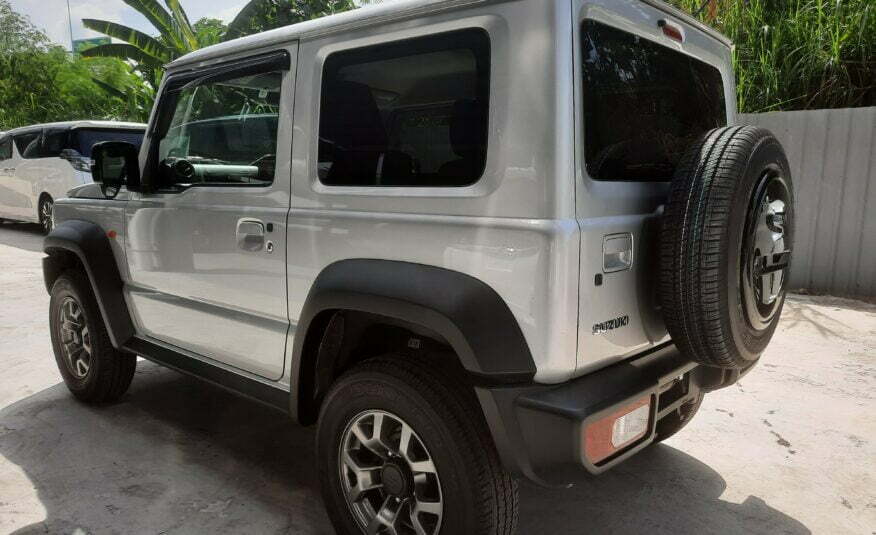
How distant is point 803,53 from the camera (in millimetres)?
6855

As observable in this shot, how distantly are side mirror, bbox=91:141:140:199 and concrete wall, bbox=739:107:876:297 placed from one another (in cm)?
578

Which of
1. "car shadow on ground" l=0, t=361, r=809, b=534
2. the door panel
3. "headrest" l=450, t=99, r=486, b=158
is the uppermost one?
"headrest" l=450, t=99, r=486, b=158

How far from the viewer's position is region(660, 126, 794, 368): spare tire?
1949mm

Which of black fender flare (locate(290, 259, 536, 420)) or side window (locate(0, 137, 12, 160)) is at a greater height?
side window (locate(0, 137, 12, 160))

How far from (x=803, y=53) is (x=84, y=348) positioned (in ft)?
23.6

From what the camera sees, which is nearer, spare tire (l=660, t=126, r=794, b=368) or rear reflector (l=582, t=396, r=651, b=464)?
rear reflector (l=582, t=396, r=651, b=464)

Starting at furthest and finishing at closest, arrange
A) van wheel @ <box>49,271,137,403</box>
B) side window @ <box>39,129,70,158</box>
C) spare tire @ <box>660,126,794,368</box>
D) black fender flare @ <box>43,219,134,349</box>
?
side window @ <box>39,129,70,158</box>, van wheel @ <box>49,271,137,403</box>, black fender flare @ <box>43,219,134,349</box>, spare tire @ <box>660,126,794,368</box>

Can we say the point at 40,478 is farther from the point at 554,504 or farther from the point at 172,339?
the point at 554,504

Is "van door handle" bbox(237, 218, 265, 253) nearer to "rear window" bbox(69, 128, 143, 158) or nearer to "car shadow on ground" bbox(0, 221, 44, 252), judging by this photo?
"rear window" bbox(69, 128, 143, 158)

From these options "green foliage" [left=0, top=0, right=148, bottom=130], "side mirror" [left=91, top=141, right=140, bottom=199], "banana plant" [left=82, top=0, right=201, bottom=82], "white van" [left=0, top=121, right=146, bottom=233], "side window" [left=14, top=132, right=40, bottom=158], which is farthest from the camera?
"green foliage" [left=0, top=0, right=148, bottom=130]

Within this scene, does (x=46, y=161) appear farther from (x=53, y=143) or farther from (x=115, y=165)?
(x=115, y=165)

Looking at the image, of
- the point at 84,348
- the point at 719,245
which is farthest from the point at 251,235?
the point at 84,348

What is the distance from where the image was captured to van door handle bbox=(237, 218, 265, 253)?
255 centimetres

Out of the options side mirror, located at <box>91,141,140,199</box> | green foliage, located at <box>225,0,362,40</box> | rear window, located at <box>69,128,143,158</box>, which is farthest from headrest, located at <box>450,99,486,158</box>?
green foliage, located at <box>225,0,362,40</box>
